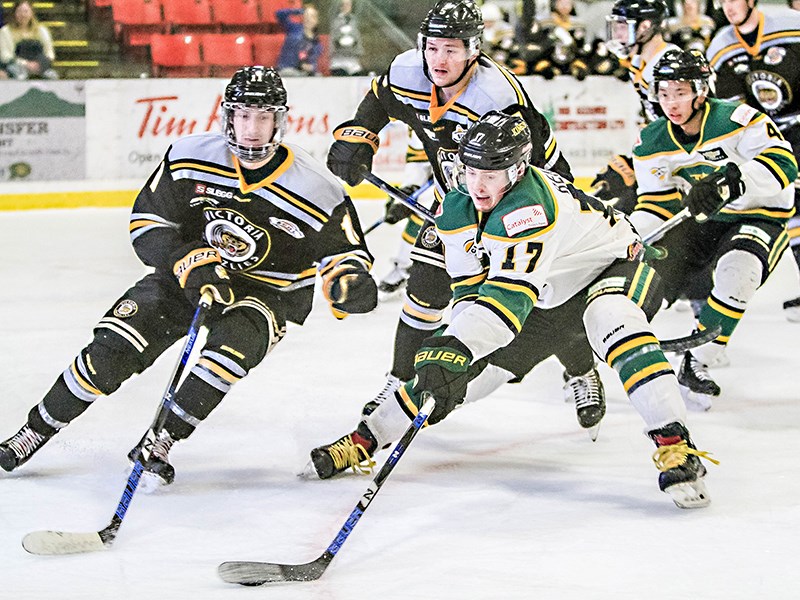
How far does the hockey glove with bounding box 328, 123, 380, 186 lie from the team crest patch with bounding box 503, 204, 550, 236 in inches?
39.0

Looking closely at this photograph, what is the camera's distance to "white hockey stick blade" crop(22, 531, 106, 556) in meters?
2.57

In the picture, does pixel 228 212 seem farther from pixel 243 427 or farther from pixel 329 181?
pixel 243 427

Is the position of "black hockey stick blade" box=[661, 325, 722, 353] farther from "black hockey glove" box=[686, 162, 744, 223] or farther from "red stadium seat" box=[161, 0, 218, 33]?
"red stadium seat" box=[161, 0, 218, 33]

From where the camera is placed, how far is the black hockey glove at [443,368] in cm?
274

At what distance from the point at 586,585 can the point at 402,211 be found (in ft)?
9.83

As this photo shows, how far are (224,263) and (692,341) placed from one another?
131 cm

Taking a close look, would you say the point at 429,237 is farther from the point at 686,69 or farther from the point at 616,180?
the point at 616,180

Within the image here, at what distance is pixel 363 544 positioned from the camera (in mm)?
2697

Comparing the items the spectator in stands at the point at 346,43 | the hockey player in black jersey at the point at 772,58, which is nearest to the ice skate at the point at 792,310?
the hockey player in black jersey at the point at 772,58

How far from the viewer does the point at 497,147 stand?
2.85 meters

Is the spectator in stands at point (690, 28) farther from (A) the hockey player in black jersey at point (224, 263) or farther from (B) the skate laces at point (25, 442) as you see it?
(B) the skate laces at point (25, 442)

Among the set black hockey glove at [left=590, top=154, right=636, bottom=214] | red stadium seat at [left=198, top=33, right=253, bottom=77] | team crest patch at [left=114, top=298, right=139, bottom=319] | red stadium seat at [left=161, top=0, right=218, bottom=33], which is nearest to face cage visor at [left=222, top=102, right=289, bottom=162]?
team crest patch at [left=114, top=298, right=139, bottom=319]

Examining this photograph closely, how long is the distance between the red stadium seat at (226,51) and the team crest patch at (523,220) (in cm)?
561

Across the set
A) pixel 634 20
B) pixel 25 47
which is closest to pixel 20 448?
pixel 634 20
